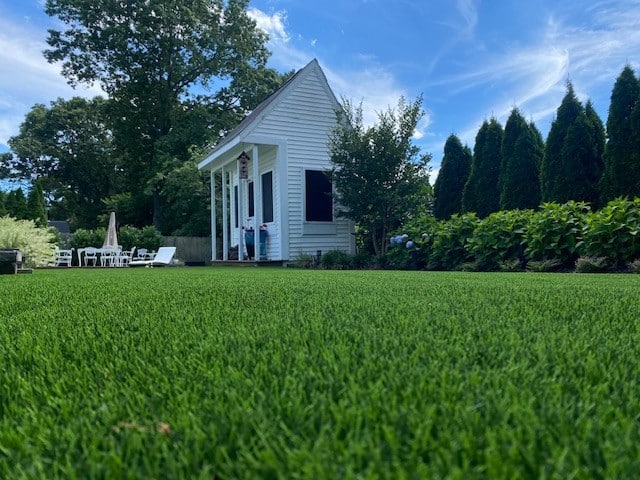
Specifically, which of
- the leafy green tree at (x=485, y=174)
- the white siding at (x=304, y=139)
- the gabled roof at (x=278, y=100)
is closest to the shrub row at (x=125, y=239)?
the gabled roof at (x=278, y=100)

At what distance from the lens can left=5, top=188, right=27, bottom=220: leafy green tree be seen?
790 inches

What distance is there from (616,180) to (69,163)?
33.3 metres

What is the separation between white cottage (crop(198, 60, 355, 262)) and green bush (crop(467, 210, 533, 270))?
15.9 feet

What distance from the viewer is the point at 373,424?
0.81 metres

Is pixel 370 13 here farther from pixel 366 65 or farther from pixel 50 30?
pixel 50 30

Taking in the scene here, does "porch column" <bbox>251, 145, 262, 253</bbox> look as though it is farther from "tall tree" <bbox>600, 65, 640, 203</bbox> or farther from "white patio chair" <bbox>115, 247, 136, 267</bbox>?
"tall tree" <bbox>600, 65, 640, 203</bbox>

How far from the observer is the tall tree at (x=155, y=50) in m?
23.5

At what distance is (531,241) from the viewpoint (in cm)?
766

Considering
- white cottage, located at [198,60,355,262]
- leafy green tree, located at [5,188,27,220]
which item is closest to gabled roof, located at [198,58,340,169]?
white cottage, located at [198,60,355,262]

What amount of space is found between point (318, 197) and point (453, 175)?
421 centimetres

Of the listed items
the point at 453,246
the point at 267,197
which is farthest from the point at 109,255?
the point at 453,246

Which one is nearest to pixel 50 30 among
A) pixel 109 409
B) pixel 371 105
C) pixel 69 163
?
pixel 69 163

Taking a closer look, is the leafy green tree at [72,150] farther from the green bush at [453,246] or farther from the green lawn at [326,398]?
the green lawn at [326,398]

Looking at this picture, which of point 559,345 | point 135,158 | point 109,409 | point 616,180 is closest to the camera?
point 109,409
